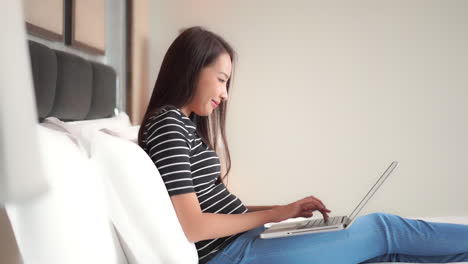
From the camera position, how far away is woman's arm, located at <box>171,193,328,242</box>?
138cm

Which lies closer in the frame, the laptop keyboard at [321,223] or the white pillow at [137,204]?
the white pillow at [137,204]

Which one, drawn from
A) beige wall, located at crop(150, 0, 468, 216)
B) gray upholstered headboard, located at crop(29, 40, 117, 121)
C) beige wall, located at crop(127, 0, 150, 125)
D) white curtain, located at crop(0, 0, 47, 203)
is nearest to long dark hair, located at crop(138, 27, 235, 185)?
gray upholstered headboard, located at crop(29, 40, 117, 121)

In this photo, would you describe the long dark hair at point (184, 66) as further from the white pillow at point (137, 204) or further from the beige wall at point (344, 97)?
the beige wall at point (344, 97)

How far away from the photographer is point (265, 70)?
3992 millimetres

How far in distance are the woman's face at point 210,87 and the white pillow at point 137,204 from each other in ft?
1.37

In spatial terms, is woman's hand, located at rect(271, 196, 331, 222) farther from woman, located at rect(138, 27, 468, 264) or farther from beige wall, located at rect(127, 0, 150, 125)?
beige wall, located at rect(127, 0, 150, 125)

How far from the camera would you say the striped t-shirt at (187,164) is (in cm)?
141

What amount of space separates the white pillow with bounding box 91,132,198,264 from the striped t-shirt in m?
0.09

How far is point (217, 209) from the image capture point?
157 centimetres

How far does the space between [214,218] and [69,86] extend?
0.84 metres

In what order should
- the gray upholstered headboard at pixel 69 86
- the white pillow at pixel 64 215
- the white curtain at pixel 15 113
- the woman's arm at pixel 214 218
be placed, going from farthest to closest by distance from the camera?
the gray upholstered headboard at pixel 69 86 < the woman's arm at pixel 214 218 < the white pillow at pixel 64 215 < the white curtain at pixel 15 113

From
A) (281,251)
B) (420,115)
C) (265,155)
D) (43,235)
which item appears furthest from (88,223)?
(420,115)

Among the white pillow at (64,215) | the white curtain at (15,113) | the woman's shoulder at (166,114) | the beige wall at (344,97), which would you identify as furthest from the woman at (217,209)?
the beige wall at (344,97)

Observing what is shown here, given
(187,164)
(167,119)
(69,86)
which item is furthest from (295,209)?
(69,86)
